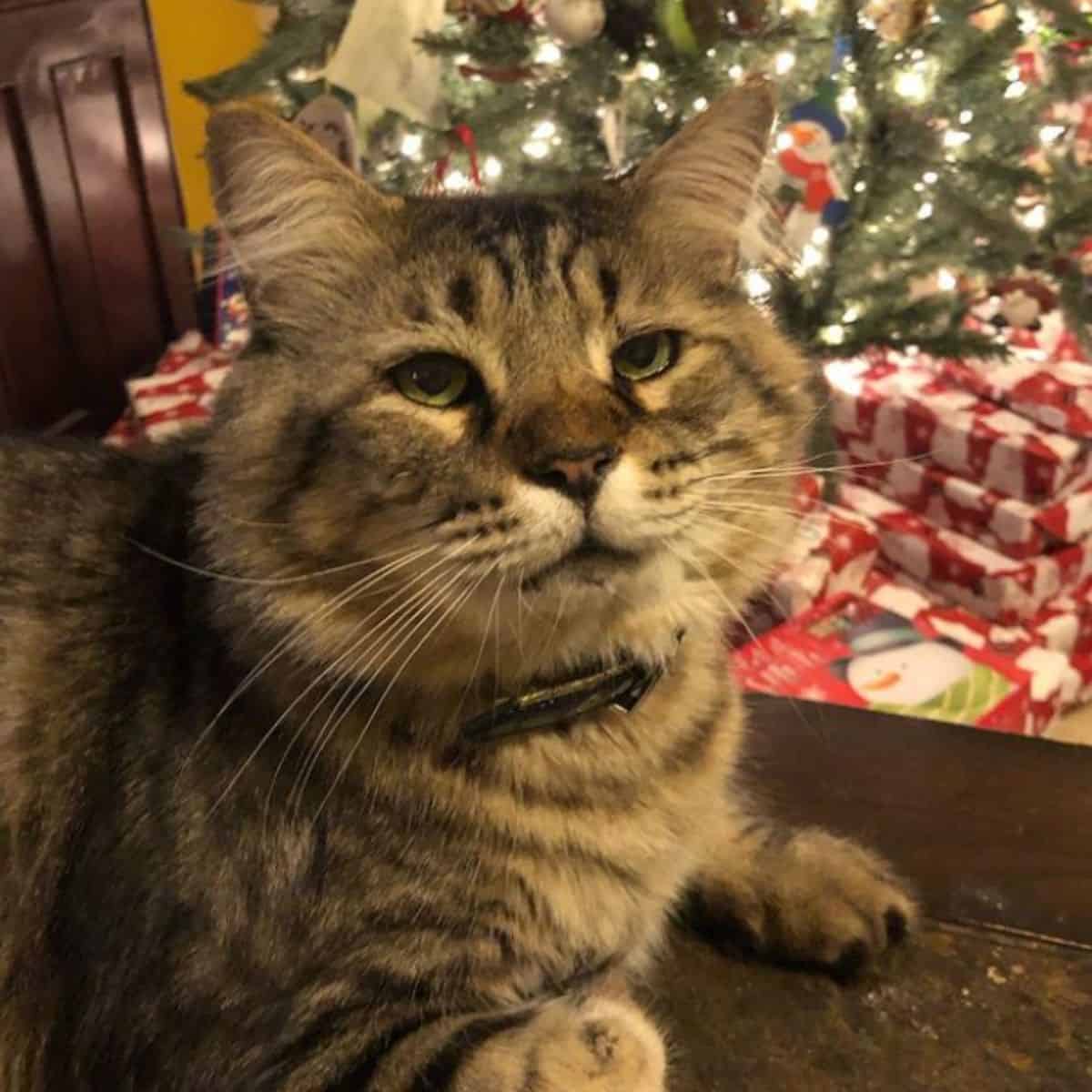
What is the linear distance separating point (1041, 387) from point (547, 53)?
979 mm

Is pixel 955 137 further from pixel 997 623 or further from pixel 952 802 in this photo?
pixel 952 802

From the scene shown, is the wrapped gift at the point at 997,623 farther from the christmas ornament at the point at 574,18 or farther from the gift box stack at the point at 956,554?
the christmas ornament at the point at 574,18

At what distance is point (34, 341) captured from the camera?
2.14 m

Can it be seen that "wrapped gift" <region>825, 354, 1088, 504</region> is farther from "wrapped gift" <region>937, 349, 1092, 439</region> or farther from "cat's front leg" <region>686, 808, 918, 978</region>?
"cat's front leg" <region>686, 808, 918, 978</region>

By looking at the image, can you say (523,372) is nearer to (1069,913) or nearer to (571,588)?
(571,588)

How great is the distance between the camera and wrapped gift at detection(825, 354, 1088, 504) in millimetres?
1859

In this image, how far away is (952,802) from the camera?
1.09 m

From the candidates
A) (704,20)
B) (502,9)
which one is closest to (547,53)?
(502,9)

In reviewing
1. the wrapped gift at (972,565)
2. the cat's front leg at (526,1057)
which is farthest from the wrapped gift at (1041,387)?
the cat's front leg at (526,1057)

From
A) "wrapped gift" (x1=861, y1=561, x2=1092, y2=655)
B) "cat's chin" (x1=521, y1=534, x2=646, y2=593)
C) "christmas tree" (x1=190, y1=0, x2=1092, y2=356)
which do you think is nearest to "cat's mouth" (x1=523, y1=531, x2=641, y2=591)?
"cat's chin" (x1=521, y1=534, x2=646, y2=593)

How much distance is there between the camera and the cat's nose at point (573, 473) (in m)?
0.67

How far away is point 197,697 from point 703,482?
36cm

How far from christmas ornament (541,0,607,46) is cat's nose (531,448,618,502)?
0.89 metres

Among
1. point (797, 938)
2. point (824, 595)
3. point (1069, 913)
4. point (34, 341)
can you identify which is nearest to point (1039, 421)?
point (824, 595)
